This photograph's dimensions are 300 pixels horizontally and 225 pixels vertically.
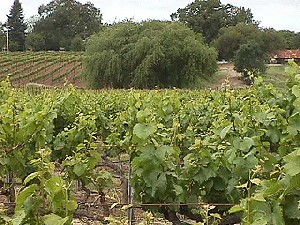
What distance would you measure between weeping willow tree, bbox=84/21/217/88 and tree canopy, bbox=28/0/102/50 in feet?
118

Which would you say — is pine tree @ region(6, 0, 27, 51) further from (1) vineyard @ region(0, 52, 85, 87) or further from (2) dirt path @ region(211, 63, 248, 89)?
(2) dirt path @ region(211, 63, 248, 89)

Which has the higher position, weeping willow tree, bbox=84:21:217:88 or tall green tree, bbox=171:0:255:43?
tall green tree, bbox=171:0:255:43

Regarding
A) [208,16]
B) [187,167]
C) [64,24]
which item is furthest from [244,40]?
[187,167]

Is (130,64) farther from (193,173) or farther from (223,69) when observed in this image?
(193,173)

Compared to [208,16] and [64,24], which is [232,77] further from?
[64,24]

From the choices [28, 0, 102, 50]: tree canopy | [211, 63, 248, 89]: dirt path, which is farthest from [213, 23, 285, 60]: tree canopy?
[28, 0, 102, 50]: tree canopy

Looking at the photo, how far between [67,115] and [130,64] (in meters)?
28.3

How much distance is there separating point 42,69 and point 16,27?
3408cm

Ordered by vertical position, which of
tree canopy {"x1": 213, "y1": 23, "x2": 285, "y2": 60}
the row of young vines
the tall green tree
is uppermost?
the tall green tree

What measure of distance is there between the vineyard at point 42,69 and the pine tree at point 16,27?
71.9 ft

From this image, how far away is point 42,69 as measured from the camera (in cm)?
4825

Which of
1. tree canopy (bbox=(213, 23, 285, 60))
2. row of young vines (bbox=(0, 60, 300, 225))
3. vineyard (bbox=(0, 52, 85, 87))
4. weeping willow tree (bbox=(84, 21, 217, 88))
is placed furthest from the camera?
tree canopy (bbox=(213, 23, 285, 60))

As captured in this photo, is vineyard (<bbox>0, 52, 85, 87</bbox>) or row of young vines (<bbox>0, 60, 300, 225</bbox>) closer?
row of young vines (<bbox>0, 60, 300, 225</bbox>)

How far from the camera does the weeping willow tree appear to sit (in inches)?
1369
